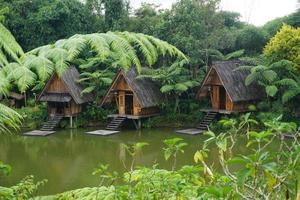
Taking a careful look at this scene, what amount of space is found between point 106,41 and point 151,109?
49.7 feet

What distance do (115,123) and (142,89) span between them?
5.12 feet

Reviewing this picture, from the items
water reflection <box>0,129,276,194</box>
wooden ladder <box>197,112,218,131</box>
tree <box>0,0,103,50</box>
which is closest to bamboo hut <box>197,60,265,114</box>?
wooden ladder <box>197,112,218,131</box>

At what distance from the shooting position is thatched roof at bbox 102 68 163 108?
17.6m

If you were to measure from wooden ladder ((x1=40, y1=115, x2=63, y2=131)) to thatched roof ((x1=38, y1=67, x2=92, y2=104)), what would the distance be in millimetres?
660

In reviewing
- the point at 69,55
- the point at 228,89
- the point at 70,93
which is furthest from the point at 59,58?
the point at 70,93

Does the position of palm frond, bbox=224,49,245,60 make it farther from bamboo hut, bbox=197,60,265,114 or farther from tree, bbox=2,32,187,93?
tree, bbox=2,32,187,93

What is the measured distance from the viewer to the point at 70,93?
18391mm

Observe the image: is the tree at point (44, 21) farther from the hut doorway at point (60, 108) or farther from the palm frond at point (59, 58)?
the palm frond at point (59, 58)

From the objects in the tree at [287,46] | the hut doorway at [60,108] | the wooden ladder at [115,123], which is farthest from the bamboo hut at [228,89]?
the hut doorway at [60,108]

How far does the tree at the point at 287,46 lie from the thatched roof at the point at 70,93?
7033 mm

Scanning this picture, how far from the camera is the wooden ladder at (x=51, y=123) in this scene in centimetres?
1765

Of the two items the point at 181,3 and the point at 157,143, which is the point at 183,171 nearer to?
the point at 157,143

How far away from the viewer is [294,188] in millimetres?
1930

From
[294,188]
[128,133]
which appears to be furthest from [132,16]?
[294,188]
